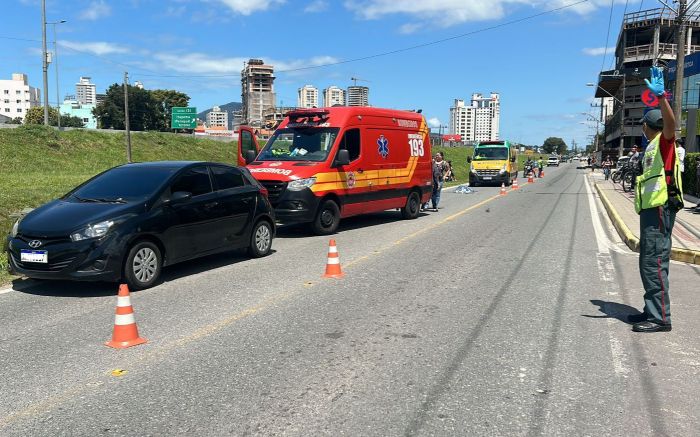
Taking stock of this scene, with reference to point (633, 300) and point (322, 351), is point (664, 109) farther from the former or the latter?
point (322, 351)

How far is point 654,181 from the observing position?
5.11 meters

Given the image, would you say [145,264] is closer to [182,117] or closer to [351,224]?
[351,224]

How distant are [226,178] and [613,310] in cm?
567

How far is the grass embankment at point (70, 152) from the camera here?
24488mm

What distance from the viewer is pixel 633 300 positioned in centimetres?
636

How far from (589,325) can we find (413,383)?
237cm

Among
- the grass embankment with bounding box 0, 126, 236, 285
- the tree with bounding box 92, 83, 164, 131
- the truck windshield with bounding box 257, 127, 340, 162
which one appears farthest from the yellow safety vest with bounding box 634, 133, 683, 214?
the tree with bounding box 92, 83, 164, 131

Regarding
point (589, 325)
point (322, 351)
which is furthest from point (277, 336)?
point (589, 325)

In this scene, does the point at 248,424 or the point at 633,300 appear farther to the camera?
the point at 633,300

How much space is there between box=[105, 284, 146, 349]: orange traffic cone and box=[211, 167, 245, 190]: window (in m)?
3.62

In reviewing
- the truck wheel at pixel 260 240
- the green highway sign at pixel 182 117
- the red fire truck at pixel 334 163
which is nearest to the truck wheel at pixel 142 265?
the truck wheel at pixel 260 240

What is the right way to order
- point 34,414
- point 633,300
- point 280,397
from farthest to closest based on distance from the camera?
point 633,300 → point 280,397 → point 34,414

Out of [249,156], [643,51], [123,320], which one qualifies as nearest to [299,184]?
[249,156]

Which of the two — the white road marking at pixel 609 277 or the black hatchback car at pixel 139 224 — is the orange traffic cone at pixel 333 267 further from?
the white road marking at pixel 609 277
